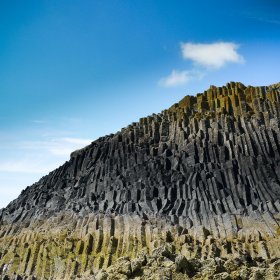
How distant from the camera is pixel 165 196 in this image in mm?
49312

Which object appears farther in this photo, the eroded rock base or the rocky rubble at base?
the eroded rock base

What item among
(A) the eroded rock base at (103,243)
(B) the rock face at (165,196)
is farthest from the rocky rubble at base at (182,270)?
(A) the eroded rock base at (103,243)

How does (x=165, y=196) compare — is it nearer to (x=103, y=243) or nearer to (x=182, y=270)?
(x=103, y=243)

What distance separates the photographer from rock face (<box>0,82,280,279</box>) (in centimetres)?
4138

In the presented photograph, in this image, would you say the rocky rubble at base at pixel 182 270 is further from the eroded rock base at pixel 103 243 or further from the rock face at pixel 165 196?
the eroded rock base at pixel 103 243

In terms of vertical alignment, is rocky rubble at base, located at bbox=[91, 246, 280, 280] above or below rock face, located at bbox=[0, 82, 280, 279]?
below

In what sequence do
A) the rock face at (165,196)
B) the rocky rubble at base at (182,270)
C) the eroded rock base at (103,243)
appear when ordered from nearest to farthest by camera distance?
the rocky rubble at base at (182,270) < the eroded rock base at (103,243) < the rock face at (165,196)

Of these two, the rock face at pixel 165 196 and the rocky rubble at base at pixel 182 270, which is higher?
the rock face at pixel 165 196

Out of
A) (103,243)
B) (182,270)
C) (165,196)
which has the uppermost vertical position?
(165,196)

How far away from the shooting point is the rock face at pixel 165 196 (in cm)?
4138

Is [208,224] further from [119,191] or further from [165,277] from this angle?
[165,277]

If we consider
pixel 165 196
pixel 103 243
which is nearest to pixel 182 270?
pixel 103 243

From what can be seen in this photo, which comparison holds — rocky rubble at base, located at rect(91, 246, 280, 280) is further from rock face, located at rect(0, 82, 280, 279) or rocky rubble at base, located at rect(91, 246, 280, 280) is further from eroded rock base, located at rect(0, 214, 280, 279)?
eroded rock base, located at rect(0, 214, 280, 279)

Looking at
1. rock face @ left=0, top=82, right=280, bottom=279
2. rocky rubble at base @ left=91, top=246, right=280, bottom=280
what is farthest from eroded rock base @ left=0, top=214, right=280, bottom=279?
rocky rubble at base @ left=91, top=246, right=280, bottom=280
